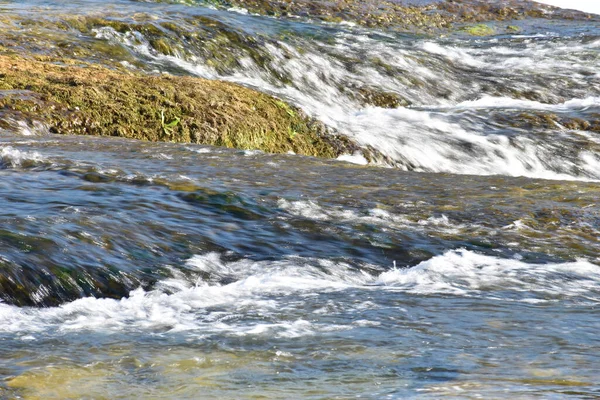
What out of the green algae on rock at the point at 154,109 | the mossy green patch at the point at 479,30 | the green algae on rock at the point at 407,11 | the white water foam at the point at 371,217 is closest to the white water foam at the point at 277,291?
the white water foam at the point at 371,217

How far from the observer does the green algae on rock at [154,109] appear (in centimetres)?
964

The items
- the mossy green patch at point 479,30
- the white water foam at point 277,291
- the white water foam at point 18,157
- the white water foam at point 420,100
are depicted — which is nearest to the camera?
the white water foam at point 277,291

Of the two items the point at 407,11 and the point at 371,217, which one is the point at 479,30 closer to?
the point at 407,11

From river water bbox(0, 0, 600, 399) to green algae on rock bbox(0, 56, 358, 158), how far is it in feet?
1.56

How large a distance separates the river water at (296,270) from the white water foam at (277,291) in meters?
0.02

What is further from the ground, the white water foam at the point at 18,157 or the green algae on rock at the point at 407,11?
the green algae on rock at the point at 407,11

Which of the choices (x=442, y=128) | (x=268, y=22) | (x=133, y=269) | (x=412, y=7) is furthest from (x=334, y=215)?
(x=412, y=7)

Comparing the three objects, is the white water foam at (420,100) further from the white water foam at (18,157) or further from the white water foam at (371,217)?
the white water foam at (18,157)

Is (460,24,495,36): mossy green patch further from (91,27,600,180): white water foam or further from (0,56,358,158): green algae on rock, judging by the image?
(0,56,358,158): green algae on rock

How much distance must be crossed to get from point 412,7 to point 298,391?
22403 millimetres

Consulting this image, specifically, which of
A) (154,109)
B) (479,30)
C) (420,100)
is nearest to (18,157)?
(154,109)

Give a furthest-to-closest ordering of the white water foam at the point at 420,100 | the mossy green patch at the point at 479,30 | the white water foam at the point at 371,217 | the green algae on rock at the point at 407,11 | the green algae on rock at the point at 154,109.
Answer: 1. the mossy green patch at the point at 479,30
2. the green algae on rock at the point at 407,11
3. the white water foam at the point at 420,100
4. the green algae on rock at the point at 154,109
5. the white water foam at the point at 371,217

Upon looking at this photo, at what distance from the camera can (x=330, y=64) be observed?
15.1m

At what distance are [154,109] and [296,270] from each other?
4.59m
